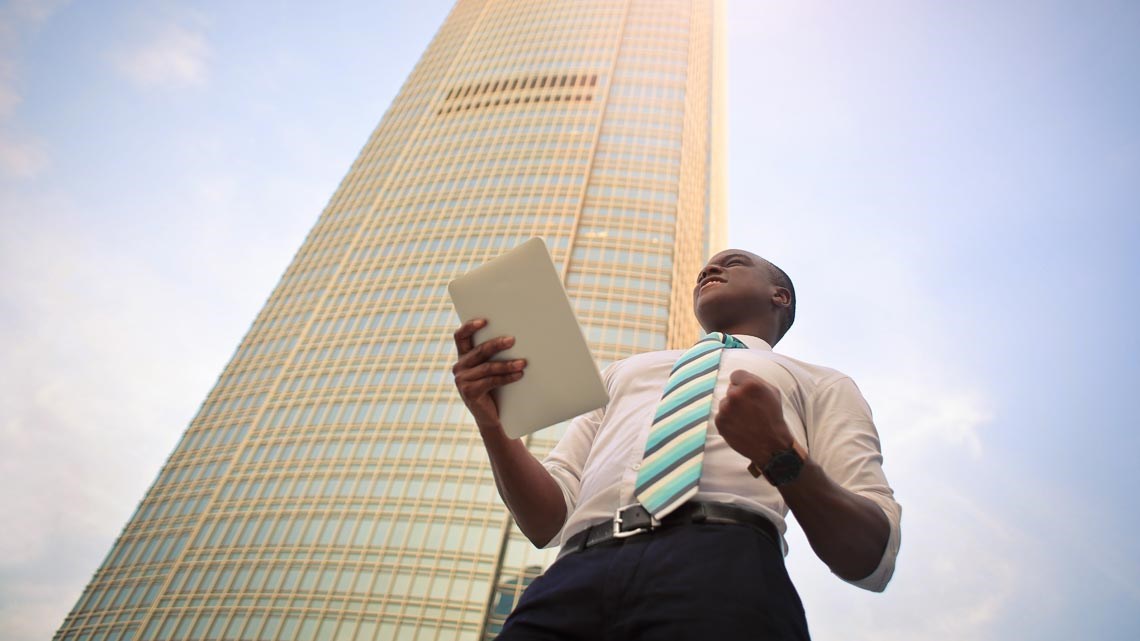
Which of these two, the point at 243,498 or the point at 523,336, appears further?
the point at 243,498

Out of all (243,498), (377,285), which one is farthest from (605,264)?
(243,498)

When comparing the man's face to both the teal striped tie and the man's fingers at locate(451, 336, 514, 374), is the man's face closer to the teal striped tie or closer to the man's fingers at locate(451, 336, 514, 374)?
the teal striped tie

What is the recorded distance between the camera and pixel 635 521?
1700 millimetres

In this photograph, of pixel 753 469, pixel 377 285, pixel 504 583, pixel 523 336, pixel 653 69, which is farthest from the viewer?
pixel 653 69

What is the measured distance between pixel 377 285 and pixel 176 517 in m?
21.1

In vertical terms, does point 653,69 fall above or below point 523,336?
below

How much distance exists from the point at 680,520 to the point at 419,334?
1847 inches

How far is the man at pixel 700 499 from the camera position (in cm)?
151

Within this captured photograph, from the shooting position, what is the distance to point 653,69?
6397cm

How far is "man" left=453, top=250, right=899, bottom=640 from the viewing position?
151 centimetres

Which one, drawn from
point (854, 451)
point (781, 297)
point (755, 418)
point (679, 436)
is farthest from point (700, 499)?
point (781, 297)

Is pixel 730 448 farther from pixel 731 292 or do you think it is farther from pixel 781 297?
pixel 781 297

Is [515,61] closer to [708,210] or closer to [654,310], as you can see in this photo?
[708,210]

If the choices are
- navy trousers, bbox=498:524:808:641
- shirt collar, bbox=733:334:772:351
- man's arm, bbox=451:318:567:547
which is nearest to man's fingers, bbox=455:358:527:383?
man's arm, bbox=451:318:567:547
